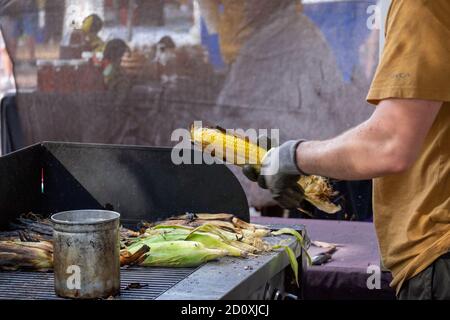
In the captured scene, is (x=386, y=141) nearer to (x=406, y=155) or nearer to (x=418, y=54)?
(x=406, y=155)

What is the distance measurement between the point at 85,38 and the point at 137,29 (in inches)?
21.2

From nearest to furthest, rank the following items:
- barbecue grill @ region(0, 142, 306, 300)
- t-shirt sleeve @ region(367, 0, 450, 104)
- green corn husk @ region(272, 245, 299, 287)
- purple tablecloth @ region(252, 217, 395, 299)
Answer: t-shirt sleeve @ region(367, 0, 450, 104), green corn husk @ region(272, 245, 299, 287), barbecue grill @ region(0, 142, 306, 300), purple tablecloth @ region(252, 217, 395, 299)

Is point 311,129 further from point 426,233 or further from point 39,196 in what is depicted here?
point 426,233

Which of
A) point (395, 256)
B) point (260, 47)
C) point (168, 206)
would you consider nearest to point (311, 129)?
point (260, 47)

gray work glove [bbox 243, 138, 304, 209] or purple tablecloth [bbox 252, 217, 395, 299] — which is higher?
gray work glove [bbox 243, 138, 304, 209]

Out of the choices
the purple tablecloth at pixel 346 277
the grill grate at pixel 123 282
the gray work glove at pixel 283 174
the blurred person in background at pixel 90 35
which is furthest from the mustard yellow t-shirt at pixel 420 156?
the blurred person in background at pixel 90 35

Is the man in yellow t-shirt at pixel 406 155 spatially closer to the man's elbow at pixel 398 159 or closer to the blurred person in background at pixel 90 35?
the man's elbow at pixel 398 159

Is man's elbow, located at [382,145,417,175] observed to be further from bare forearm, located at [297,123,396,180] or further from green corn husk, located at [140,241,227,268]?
green corn husk, located at [140,241,227,268]

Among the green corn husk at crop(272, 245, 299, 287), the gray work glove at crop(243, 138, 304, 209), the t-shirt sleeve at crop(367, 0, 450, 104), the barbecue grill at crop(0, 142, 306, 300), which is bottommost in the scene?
the green corn husk at crop(272, 245, 299, 287)

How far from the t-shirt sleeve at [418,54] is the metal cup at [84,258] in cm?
118

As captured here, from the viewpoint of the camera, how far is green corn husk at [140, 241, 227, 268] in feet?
11.2

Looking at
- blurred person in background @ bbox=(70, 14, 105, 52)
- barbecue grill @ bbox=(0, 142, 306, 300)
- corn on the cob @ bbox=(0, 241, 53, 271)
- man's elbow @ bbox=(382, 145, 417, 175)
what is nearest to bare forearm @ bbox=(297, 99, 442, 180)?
man's elbow @ bbox=(382, 145, 417, 175)

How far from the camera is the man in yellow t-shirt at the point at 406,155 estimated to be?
105 inches

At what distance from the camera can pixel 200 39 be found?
6.93 meters
